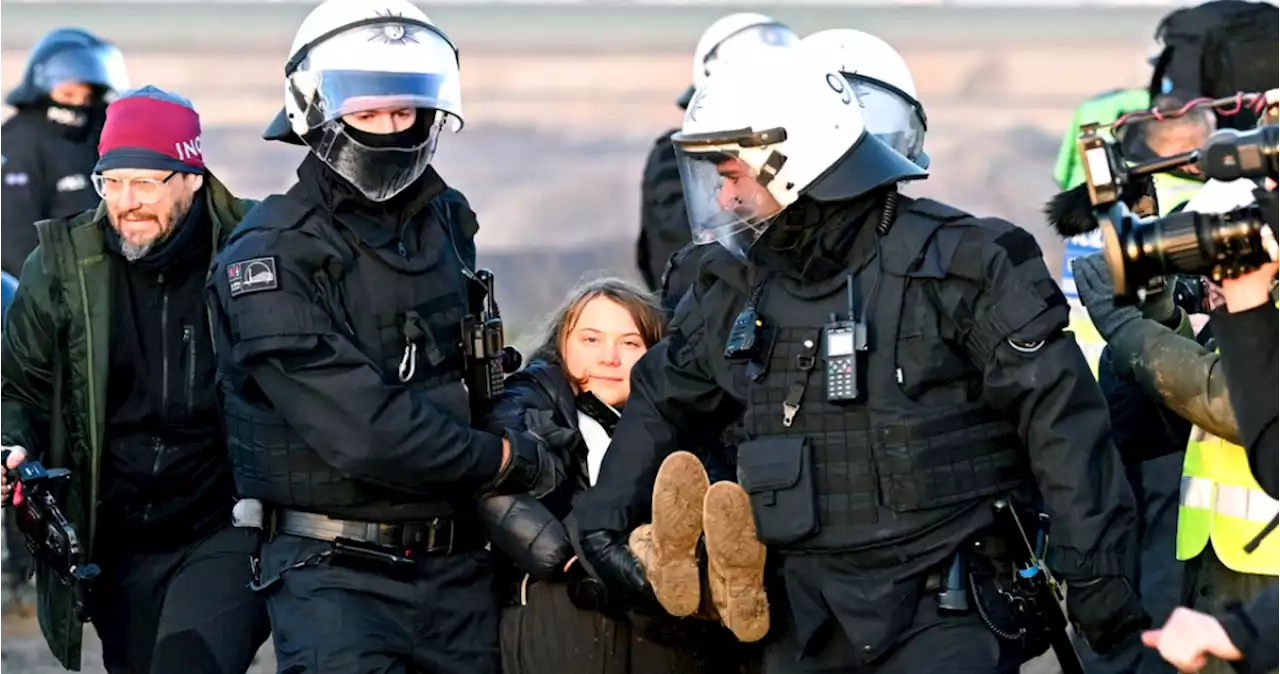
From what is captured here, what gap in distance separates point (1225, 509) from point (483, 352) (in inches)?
70.1

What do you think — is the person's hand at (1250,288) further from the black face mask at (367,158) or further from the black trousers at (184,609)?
the black trousers at (184,609)

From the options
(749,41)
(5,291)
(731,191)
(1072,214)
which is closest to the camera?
(731,191)

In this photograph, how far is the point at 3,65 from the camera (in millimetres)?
15719

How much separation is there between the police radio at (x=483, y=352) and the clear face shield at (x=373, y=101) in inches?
14.3

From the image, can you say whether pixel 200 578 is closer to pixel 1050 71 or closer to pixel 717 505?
pixel 717 505

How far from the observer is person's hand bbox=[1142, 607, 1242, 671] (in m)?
3.76

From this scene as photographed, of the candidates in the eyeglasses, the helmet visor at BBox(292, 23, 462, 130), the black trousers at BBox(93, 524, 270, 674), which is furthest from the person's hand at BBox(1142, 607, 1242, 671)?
the eyeglasses

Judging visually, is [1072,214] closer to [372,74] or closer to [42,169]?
[372,74]

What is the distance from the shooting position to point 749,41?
8.30 m

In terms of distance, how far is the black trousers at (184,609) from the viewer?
5785mm

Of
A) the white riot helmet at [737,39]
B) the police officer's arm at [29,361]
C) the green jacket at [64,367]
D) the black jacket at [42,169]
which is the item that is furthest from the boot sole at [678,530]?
the black jacket at [42,169]

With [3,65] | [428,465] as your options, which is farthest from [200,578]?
[3,65]

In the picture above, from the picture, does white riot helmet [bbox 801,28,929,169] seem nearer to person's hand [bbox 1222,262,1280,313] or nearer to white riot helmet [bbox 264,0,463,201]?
white riot helmet [bbox 264,0,463,201]

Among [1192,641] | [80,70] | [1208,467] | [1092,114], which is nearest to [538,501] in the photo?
[1208,467]
